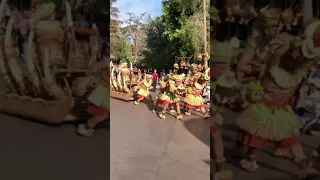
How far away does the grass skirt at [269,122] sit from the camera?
2.62 m

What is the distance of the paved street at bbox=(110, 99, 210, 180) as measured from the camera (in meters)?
3.78

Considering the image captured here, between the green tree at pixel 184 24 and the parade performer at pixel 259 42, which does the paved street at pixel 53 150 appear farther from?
the green tree at pixel 184 24

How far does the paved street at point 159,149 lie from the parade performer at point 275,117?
3.76 ft

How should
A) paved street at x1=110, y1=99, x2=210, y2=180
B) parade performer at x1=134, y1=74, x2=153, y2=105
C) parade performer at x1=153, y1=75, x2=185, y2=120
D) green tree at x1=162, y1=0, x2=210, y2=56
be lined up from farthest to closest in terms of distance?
green tree at x1=162, y1=0, x2=210, y2=56 < parade performer at x1=134, y1=74, x2=153, y2=105 < parade performer at x1=153, y1=75, x2=185, y2=120 < paved street at x1=110, y1=99, x2=210, y2=180

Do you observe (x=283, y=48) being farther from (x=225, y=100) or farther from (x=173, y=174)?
(x=173, y=174)

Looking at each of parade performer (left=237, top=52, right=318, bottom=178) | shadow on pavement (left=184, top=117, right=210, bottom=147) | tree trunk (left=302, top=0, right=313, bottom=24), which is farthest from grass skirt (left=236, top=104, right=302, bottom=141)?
shadow on pavement (left=184, top=117, right=210, bottom=147)

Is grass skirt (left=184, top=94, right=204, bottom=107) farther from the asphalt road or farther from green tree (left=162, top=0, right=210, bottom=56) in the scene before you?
green tree (left=162, top=0, right=210, bottom=56)

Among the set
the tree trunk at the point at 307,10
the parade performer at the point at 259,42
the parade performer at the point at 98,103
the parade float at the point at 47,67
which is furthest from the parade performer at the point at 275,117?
the parade float at the point at 47,67

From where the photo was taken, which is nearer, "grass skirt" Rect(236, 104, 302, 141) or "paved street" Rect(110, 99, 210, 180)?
"grass skirt" Rect(236, 104, 302, 141)

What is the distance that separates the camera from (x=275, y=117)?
2633mm

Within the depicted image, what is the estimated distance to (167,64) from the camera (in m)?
23.9

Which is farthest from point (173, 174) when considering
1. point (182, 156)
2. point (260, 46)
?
point (260, 46)

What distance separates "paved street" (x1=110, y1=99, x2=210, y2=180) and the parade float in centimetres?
135

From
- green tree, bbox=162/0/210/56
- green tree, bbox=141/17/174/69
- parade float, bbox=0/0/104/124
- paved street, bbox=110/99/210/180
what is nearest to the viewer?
parade float, bbox=0/0/104/124
